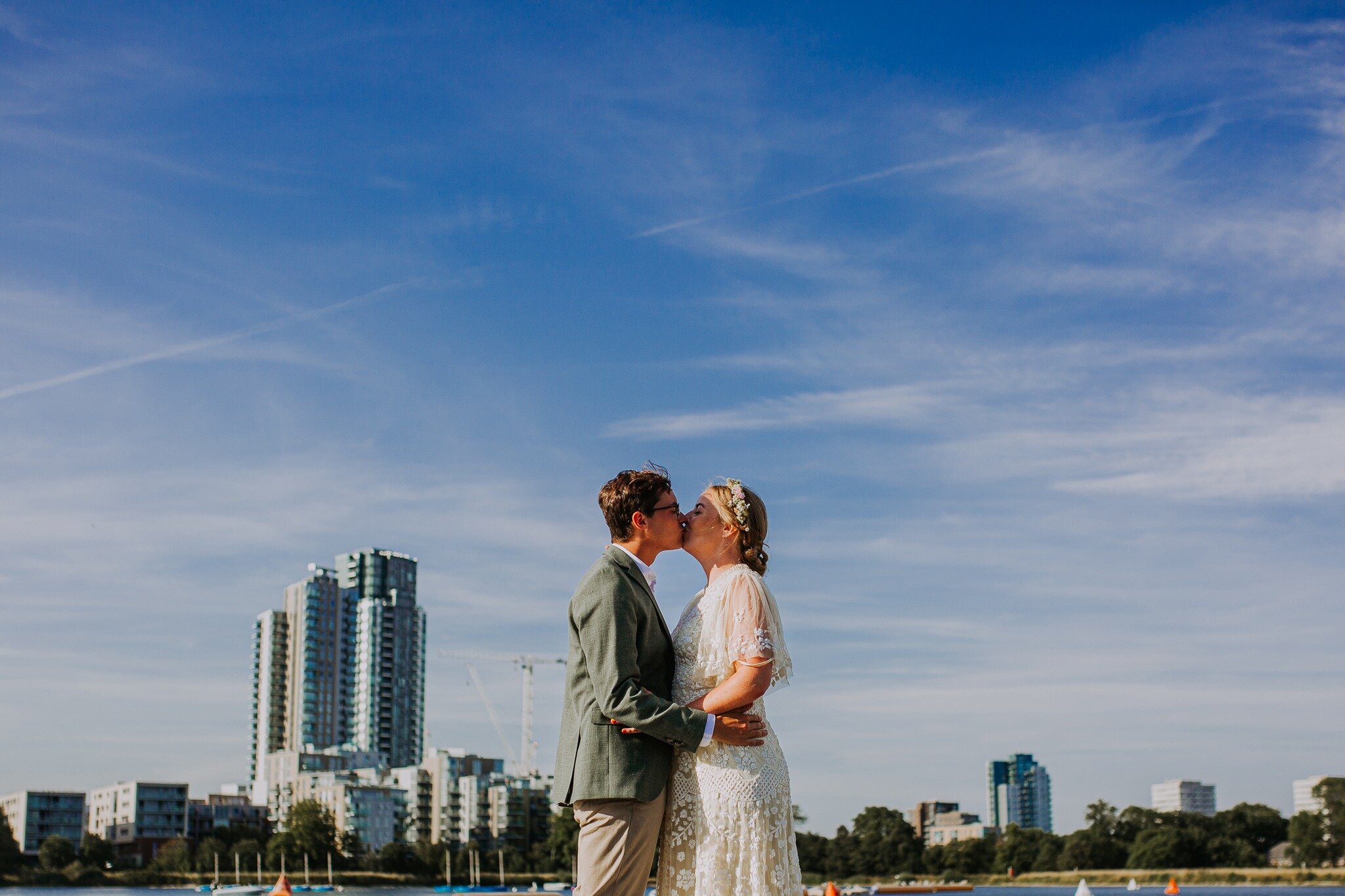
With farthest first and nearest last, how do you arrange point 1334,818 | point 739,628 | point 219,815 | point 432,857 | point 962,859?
point 219,815 < point 962,859 < point 432,857 < point 1334,818 < point 739,628

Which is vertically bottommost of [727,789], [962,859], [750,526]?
[962,859]

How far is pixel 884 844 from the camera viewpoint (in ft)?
466

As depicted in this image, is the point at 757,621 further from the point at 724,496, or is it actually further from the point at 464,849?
the point at 464,849

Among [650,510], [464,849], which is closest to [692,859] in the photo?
[650,510]

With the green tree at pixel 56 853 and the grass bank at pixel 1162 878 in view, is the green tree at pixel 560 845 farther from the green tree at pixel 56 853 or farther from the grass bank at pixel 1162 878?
the green tree at pixel 56 853

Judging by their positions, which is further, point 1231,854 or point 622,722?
point 1231,854

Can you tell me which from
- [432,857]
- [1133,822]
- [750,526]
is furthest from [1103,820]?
[750,526]

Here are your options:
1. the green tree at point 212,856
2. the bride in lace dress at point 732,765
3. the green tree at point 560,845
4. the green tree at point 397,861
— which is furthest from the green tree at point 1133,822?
the bride in lace dress at point 732,765

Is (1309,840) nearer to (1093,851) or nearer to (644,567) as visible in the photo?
(1093,851)

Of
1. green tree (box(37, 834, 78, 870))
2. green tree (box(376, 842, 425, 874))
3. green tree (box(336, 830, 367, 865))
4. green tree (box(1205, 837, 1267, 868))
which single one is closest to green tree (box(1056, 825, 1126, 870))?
green tree (box(1205, 837, 1267, 868))

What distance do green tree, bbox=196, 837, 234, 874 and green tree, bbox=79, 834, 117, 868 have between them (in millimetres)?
9216

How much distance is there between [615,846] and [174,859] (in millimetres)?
142924

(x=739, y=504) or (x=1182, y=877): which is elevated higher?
(x=739, y=504)

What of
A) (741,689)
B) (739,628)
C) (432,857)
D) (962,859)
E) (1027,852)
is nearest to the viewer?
(741,689)
